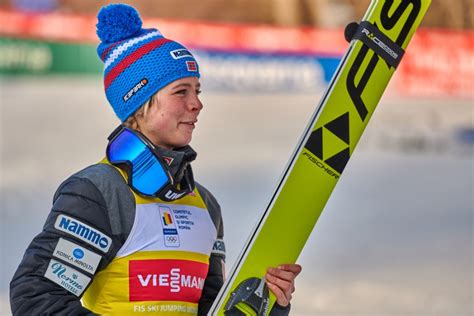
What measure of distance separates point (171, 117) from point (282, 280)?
1.15 feet

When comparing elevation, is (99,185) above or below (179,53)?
below

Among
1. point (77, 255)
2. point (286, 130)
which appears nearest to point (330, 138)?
point (77, 255)

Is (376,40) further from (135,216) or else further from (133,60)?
(135,216)

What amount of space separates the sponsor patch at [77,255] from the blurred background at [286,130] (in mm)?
2833

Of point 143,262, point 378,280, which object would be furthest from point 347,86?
point 378,280

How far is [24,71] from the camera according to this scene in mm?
10711

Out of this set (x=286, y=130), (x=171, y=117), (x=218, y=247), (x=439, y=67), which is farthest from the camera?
(x=439, y=67)

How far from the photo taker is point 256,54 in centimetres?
1114

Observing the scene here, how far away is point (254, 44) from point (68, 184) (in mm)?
9578

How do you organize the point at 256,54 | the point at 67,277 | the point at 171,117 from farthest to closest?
1. the point at 256,54
2. the point at 171,117
3. the point at 67,277

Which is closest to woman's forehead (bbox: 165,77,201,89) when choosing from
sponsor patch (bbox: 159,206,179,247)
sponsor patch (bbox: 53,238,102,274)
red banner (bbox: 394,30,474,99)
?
sponsor patch (bbox: 159,206,179,247)

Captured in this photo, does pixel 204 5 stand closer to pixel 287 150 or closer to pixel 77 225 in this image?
pixel 287 150

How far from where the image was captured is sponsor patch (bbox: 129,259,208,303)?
1.74 meters

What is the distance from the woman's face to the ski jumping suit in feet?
0.33
